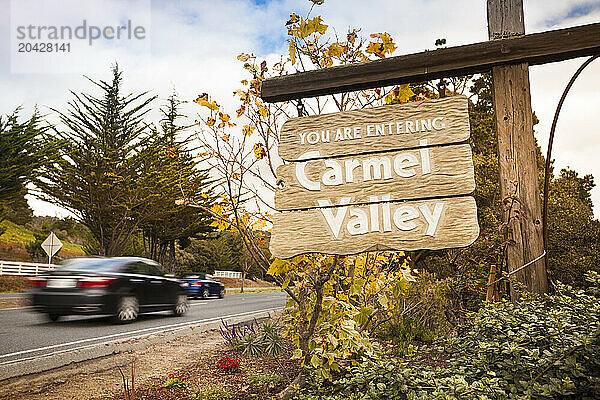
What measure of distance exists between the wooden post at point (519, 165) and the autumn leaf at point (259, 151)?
6.43 feet

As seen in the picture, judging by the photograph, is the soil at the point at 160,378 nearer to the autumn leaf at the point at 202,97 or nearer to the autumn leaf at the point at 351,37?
the autumn leaf at the point at 202,97

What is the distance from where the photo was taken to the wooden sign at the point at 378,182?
7.75 ft

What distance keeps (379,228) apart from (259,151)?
1.76 m

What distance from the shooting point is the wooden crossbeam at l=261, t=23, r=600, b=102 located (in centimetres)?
251

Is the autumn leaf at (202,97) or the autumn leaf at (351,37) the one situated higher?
the autumn leaf at (351,37)

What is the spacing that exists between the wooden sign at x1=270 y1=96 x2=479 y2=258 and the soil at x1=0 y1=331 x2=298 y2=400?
75.5 inches

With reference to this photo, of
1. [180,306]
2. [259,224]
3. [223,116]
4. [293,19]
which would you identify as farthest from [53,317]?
[293,19]

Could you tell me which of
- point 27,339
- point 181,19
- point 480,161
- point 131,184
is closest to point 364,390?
point 181,19

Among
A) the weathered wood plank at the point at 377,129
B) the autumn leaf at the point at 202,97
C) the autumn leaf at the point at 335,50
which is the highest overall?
the autumn leaf at the point at 335,50

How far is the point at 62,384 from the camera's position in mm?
4492

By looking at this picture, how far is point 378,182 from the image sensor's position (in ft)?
8.20

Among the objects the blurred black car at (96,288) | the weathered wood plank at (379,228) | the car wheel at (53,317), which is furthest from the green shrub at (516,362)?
the car wheel at (53,317)

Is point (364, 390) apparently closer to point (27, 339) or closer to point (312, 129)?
point (312, 129)

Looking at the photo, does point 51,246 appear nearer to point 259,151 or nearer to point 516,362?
point 259,151
